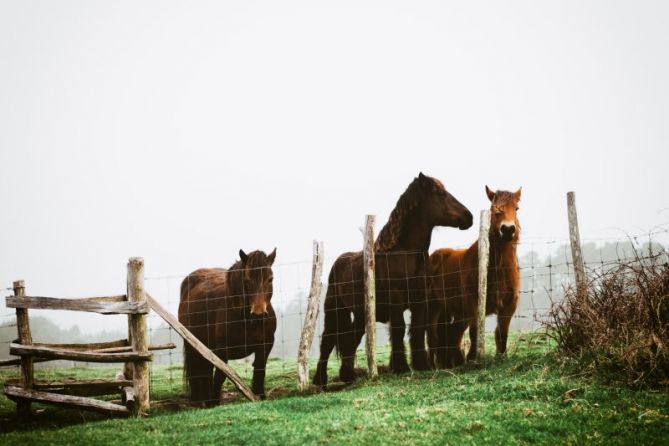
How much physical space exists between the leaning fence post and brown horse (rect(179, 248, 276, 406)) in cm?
390

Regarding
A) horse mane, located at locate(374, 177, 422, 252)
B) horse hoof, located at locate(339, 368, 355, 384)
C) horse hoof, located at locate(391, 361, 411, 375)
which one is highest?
horse mane, located at locate(374, 177, 422, 252)

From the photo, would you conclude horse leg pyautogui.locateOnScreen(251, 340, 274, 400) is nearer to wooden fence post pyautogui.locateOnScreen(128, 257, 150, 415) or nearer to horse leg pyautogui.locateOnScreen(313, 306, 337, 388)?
horse leg pyautogui.locateOnScreen(313, 306, 337, 388)

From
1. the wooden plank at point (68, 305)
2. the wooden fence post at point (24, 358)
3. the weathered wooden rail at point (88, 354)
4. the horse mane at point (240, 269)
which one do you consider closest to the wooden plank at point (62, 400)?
the weathered wooden rail at point (88, 354)

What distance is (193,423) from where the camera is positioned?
702 centimetres

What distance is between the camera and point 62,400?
796cm

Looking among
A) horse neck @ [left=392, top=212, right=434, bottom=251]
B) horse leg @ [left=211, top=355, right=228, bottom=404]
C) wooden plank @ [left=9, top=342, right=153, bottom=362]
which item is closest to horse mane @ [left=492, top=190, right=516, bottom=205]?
horse neck @ [left=392, top=212, right=434, bottom=251]

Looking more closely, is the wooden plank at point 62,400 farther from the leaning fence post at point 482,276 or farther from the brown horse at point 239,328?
the leaning fence post at point 482,276

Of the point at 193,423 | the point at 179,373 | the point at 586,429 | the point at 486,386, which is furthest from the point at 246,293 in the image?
the point at 179,373

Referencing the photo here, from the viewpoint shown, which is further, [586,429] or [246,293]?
[246,293]

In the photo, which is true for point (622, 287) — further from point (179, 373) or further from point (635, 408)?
point (179, 373)

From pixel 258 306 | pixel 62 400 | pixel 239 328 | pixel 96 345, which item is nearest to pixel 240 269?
pixel 258 306

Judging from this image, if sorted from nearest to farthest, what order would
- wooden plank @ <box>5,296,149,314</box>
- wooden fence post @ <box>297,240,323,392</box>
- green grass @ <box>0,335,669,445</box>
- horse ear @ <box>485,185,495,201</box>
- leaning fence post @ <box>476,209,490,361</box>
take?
1. green grass @ <box>0,335,669,445</box>
2. wooden plank @ <box>5,296,149,314</box>
3. wooden fence post @ <box>297,240,323,392</box>
4. leaning fence post @ <box>476,209,490,361</box>
5. horse ear @ <box>485,185,495,201</box>

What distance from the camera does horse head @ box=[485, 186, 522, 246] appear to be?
32.8ft

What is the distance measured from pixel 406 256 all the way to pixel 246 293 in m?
Result: 3.24
